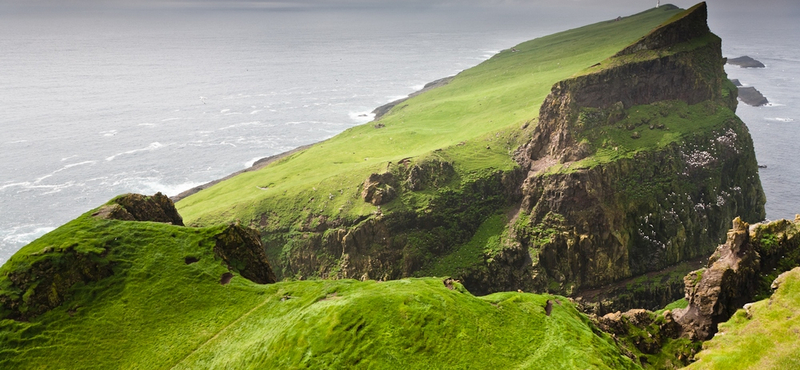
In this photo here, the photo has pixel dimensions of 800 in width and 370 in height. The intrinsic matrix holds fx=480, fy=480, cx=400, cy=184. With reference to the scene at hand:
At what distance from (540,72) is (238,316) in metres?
153

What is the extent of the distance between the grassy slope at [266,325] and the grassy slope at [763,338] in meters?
6.78

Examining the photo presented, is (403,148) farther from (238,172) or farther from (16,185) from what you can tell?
(16,185)

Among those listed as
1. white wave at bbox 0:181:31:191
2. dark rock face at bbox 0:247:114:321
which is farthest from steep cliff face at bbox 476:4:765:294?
white wave at bbox 0:181:31:191

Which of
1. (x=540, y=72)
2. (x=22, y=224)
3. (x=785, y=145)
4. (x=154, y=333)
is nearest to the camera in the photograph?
(x=154, y=333)

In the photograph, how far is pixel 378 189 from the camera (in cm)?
8506

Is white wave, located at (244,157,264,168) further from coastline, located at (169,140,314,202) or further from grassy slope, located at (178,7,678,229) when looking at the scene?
grassy slope, located at (178,7,678,229)

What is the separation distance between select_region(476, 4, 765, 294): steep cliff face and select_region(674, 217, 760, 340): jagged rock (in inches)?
1159

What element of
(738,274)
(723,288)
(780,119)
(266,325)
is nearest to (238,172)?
(266,325)

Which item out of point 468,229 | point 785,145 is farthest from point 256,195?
point 785,145

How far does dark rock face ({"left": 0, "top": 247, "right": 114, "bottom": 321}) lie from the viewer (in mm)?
37406

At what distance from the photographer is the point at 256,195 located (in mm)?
97250

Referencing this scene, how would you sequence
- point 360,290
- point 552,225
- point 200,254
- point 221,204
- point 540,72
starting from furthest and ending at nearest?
point 540,72 → point 221,204 → point 552,225 → point 200,254 → point 360,290

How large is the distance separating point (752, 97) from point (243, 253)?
20722 centimetres

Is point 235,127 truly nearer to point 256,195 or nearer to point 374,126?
point 374,126
